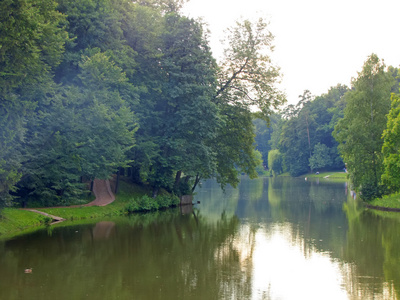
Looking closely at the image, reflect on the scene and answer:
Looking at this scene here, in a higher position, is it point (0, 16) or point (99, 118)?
point (0, 16)

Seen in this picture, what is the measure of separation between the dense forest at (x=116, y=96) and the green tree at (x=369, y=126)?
8.20 m

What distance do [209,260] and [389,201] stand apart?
2371 cm

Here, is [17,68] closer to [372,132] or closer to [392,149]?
[392,149]

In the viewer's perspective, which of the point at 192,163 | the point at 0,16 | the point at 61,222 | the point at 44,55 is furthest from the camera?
the point at 192,163

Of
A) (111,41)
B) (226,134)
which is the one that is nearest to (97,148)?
(111,41)

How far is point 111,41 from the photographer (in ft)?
122

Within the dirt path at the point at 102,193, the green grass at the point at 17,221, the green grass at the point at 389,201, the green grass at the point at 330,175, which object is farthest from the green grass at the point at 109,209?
the green grass at the point at 330,175

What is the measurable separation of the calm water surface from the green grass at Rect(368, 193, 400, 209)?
402 centimetres

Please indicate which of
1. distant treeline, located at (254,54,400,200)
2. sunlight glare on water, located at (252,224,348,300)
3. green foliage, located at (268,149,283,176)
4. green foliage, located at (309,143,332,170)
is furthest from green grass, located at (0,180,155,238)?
green foliage, located at (268,149,283,176)

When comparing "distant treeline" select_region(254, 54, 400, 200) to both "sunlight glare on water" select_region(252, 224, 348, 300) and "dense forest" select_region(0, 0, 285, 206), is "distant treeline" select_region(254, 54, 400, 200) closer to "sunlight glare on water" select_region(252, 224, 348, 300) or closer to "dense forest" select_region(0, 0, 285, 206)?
"dense forest" select_region(0, 0, 285, 206)

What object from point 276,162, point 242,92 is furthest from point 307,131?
point 242,92

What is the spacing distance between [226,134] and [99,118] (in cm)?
1742

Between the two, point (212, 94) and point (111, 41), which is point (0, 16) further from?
point (212, 94)

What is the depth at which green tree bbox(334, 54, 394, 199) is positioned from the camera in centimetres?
4001
